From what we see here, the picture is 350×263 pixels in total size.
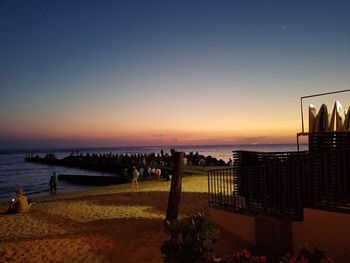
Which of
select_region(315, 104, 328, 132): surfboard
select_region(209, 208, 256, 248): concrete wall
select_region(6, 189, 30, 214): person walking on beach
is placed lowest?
select_region(6, 189, 30, 214): person walking on beach

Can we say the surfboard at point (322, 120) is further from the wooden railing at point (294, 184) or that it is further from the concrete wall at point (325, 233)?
the concrete wall at point (325, 233)

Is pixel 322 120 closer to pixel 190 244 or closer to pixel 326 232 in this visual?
pixel 326 232

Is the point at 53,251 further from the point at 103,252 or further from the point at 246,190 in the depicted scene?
the point at 246,190

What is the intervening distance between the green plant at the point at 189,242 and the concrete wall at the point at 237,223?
2272 mm

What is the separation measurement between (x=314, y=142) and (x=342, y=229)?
219 cm

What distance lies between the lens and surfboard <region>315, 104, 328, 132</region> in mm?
7957

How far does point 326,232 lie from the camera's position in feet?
20.4

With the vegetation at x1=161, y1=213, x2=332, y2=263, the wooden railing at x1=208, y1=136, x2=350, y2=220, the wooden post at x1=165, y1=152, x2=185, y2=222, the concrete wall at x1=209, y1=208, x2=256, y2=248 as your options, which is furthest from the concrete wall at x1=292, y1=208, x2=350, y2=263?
the wooden post at x1=165, y1=152, x2=185, y2=222

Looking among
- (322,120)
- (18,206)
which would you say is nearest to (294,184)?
(322,120)

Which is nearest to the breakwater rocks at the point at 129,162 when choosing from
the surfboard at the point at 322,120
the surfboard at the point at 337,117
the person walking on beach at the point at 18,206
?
the person walking on beach at the point at 18,206

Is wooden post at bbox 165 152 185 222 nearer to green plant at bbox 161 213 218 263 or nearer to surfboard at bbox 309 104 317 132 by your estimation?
surfboard at bbox 309 104 317 132

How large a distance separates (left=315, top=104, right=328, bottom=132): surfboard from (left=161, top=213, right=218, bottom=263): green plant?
3666 mm

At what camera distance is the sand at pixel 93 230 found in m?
9.00

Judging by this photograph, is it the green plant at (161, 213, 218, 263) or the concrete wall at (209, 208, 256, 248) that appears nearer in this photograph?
the green plant at (161, 213, 218, 263)
